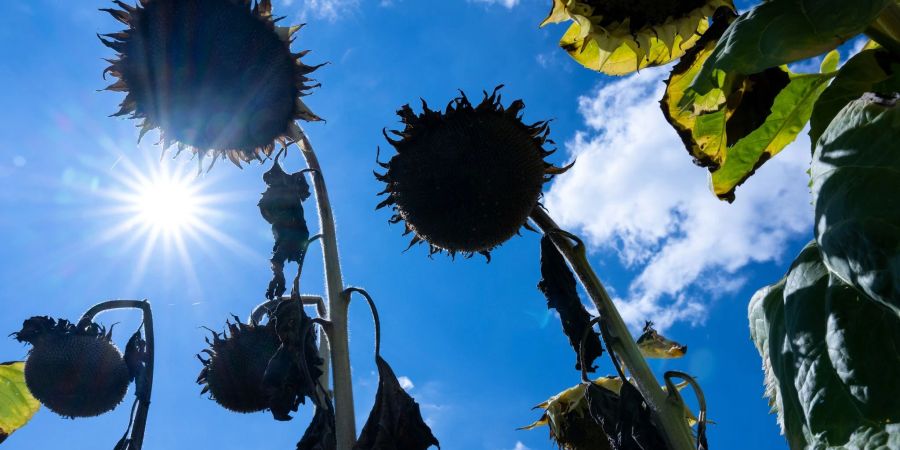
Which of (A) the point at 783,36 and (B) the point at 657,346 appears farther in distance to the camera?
(B) the point at 657,346

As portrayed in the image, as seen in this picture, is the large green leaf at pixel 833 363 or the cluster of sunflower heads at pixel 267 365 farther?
the cluster of sunflower heads at pixel 267 365

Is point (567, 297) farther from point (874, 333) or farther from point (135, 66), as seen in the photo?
point (135, 66)

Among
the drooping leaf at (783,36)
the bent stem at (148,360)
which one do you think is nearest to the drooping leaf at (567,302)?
the drooping leaf at (783,36)

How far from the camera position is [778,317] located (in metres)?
1.30

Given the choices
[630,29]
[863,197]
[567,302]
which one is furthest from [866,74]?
[567,302]

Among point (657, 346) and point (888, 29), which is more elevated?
point (657, 346)

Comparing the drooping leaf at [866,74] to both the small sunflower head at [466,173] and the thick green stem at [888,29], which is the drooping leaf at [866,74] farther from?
the small sunflower head at [466,173]

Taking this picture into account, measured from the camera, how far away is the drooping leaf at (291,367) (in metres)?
2.49

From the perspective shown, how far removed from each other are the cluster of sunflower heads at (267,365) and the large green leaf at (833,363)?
168 centimetres

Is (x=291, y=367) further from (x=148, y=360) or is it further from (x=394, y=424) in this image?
(x=148, y=360)

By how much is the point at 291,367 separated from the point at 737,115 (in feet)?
5.48

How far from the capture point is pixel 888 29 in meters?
1.39

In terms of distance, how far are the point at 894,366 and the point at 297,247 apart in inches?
81.9

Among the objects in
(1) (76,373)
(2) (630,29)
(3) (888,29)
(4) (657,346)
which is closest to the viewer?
(3) (888,29)
